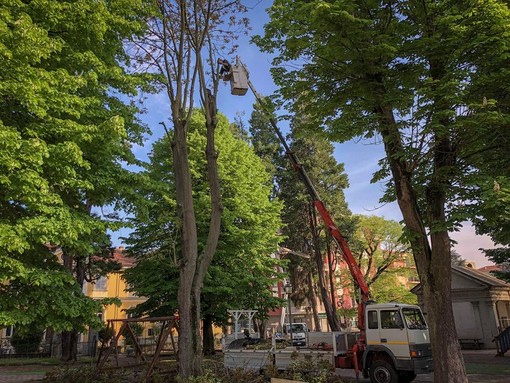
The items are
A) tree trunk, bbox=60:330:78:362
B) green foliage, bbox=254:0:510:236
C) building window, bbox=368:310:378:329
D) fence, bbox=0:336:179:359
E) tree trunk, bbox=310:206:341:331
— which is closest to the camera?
green foliage, bbox=254:0:510:236

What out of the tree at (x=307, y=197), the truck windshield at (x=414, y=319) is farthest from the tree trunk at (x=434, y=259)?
the tree at (x=307, y=197)

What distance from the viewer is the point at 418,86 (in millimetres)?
10203

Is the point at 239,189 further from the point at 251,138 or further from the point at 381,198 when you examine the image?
the point at 251,138

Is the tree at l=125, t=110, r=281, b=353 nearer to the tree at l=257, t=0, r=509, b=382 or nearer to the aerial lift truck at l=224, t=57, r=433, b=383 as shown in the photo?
the aerial lift truck at l=224, t=57, r=433, b=383

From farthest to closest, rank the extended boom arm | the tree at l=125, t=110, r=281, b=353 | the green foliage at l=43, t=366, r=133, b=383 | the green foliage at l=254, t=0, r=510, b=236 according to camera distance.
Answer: the tree at l=125, t=110, r=281, b=353 < the extended boom arm < the green foliage at l=43, t=366, r=133, b=383 < the green foliage at l=254, t=0, r=510, b=236

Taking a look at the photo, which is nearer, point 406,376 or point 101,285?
point 406,376

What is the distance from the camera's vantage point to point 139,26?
40.4ft

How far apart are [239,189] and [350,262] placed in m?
10.2

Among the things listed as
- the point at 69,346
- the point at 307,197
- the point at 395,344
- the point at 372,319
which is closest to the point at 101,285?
the point at 69,346

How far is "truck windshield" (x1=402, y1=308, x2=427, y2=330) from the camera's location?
44.1 feet

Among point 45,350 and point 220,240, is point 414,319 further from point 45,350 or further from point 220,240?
point 45,350

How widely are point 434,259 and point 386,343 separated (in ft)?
14.5

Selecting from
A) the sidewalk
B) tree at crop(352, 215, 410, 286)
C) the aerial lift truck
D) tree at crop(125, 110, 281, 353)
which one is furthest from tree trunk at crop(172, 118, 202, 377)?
tree at crop(352, 215, 410, 286)

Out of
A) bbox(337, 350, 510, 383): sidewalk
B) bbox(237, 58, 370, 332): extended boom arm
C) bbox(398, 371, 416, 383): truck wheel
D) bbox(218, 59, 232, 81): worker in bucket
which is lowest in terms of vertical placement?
bbox(337, 350, 510, 383): sidewalk
